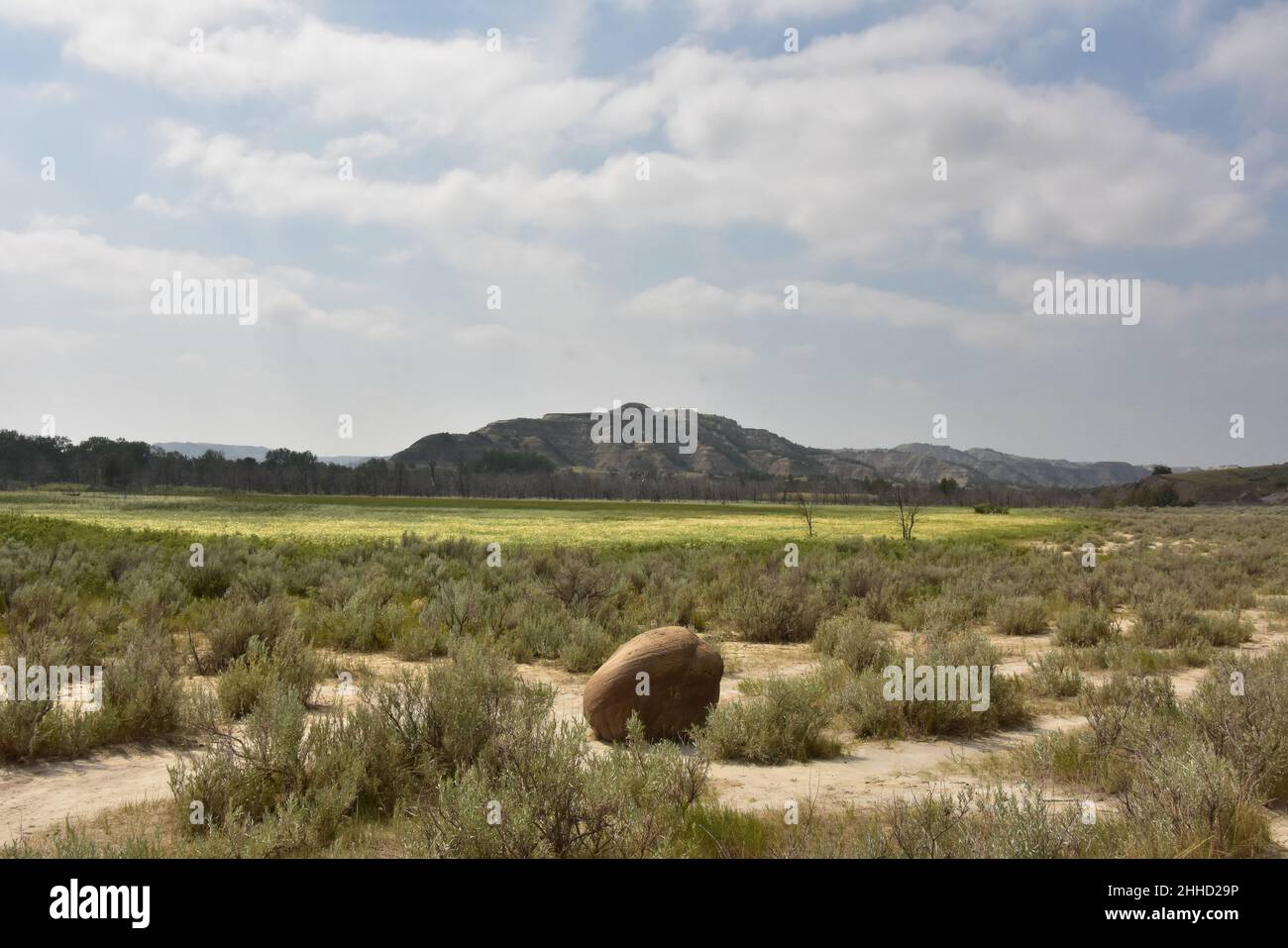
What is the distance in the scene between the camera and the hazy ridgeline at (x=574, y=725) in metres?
4.93

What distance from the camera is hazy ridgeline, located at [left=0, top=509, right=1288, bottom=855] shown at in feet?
16.2

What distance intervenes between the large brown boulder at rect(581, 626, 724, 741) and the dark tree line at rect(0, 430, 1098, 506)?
121156mm

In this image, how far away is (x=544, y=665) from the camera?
484 inches

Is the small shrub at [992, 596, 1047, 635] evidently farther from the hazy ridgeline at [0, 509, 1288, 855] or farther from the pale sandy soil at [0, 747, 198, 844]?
the pale sandy soil at [0, 747, 198, 844]

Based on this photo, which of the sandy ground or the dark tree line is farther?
the dark tree line

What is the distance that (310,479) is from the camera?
15625cm

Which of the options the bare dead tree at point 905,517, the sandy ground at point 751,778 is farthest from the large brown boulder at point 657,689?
the bare dead tree at point 905,517

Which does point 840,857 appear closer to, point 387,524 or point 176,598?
point 176,598

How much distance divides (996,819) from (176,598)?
15.7m

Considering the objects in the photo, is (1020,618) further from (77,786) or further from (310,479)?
(310,479)

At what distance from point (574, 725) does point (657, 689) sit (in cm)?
114

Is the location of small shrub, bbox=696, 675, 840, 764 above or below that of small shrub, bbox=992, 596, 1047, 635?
above

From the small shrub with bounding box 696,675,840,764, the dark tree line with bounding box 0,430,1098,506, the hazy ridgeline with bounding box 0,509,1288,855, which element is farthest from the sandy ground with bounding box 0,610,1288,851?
the dark tree line with bounding box 0,430,1098,506

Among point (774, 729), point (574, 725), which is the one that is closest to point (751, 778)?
point (774, 729)
